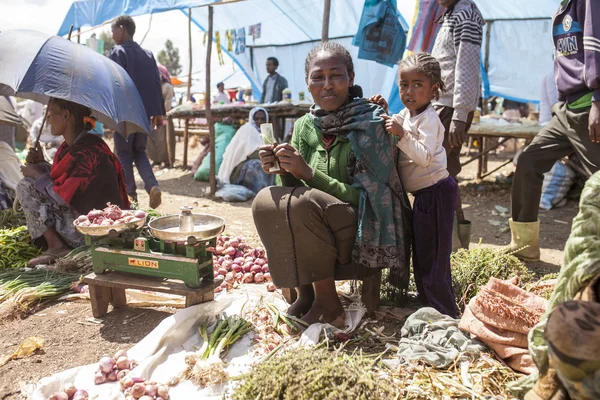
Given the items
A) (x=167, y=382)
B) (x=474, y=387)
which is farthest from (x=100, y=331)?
(x=474, y=387)

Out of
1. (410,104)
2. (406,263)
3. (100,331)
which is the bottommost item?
(100,331)

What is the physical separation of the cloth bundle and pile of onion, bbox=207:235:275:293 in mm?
1440

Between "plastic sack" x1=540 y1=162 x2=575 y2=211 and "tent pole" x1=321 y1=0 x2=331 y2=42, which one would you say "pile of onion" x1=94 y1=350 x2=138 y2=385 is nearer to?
"tent pole" x1=321 y1=0 x2=331 y2=42

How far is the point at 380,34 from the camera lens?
6484 millimetres

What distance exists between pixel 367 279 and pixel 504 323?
0.78 m

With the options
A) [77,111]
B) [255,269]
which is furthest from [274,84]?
[255,269]

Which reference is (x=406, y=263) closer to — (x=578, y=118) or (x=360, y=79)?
(x=578, y=118)

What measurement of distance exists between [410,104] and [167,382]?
1.83 metres

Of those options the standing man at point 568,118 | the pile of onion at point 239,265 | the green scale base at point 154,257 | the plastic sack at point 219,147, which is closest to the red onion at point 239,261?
the pile of onion at point 239,265

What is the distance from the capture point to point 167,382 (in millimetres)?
2326

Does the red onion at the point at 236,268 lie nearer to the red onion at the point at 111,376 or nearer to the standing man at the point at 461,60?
the red onion at the point at 111,376

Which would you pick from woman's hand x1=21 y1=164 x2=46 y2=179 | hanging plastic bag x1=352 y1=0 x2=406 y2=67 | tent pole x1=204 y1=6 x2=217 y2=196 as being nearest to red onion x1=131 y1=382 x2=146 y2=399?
woman's hand x1=21 y1=164 x2=46 y2=179

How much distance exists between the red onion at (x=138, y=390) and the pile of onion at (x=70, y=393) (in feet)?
0.68

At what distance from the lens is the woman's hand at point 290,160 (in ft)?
8.18
